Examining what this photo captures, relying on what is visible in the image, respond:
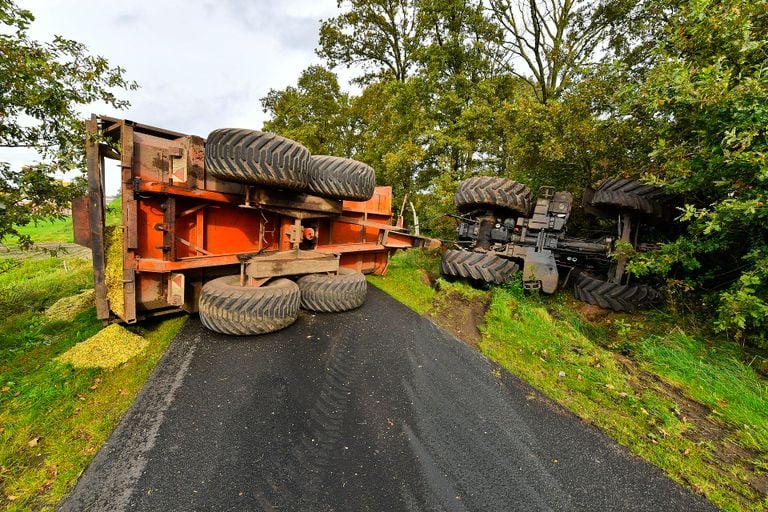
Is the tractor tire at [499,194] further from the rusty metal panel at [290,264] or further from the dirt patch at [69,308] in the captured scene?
the dirt patch at [69,308]

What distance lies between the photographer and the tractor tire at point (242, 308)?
3139mm

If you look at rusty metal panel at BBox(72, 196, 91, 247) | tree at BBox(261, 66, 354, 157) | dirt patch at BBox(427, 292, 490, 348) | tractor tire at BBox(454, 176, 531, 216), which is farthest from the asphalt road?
tree at BBox(261, 66, 354, 157)

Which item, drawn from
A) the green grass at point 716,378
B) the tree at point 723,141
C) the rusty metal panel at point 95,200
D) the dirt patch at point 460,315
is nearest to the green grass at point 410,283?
the dirt patch at point 460,315

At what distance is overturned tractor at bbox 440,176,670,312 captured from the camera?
460 centimetres

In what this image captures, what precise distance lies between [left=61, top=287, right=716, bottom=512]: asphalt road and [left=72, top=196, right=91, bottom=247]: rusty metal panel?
1.41m

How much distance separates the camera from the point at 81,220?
304 centimetres

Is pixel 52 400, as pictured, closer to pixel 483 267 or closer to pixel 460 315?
pixel 460 315

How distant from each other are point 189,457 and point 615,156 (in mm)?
7803

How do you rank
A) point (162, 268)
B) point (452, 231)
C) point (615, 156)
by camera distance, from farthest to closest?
point (452, 231) → point (615, 156) → point (162, 268)

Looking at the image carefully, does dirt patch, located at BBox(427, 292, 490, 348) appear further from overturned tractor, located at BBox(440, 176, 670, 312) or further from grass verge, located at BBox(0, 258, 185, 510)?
grass verge, located at BBox(0, 258, 185, 510)

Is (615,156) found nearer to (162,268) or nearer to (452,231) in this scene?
(452,231)

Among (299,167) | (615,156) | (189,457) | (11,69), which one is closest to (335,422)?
(189,457)

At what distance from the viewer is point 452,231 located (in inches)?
418

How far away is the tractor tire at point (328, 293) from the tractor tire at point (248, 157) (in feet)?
4.60
